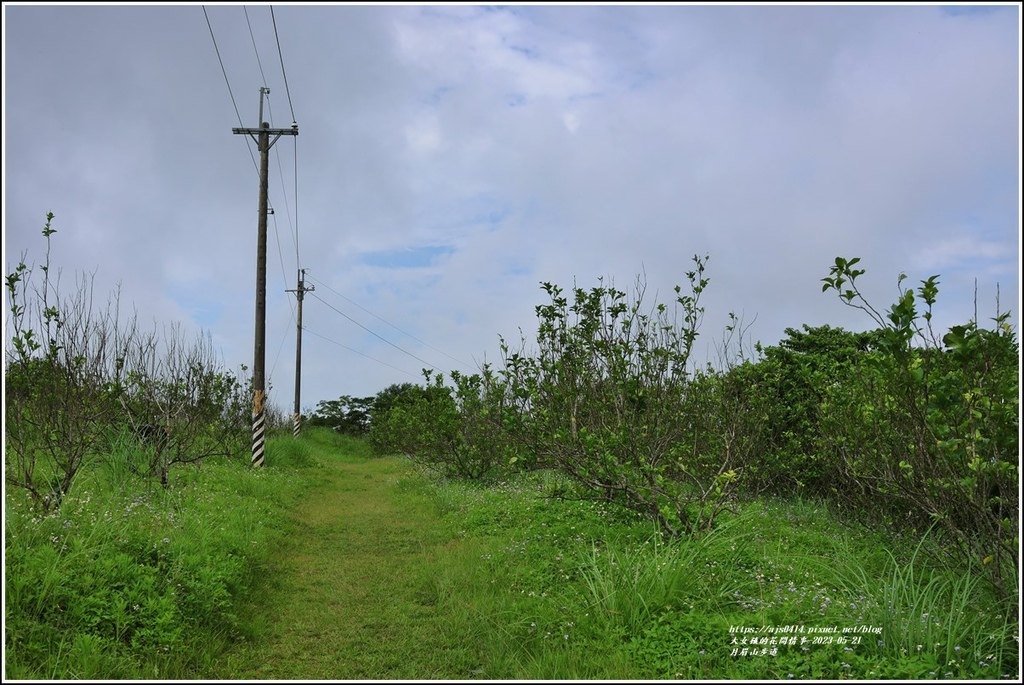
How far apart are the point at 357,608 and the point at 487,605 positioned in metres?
1.29

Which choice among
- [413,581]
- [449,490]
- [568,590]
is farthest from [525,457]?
[568,590]

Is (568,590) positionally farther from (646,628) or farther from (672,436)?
(672,436)

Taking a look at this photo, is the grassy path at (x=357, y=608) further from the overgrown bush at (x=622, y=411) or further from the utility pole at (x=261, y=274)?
the utility pole at (x=261, y=274)

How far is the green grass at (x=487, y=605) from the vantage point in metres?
3.82

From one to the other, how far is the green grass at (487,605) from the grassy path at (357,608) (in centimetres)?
2

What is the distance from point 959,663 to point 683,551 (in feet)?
6.31

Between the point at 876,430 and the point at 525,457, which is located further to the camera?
the point at 525,457

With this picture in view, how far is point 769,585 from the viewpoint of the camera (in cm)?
483

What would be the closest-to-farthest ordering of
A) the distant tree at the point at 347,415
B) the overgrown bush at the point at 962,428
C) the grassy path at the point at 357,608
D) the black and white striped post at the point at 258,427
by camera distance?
A: the overgrown bush at the point at 962,428 < the grassy path at the point at 357,608 < the black and white striped post at the point at 258,427 < the distant tree at the point at 347,415

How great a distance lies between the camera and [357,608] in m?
5.63

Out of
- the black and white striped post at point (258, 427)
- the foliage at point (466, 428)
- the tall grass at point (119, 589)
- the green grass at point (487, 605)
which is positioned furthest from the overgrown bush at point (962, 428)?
the black and white striped post at point (258, 427)

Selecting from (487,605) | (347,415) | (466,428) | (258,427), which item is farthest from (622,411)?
(347,415)

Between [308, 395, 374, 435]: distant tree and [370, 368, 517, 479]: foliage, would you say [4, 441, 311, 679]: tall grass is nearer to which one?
[370, 368, 517, 479]: foliage

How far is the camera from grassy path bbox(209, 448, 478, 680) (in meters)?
4.40
